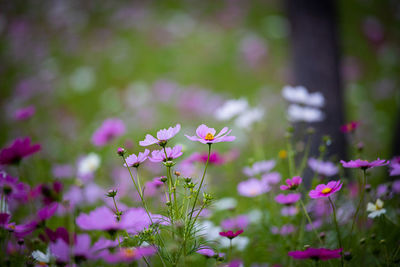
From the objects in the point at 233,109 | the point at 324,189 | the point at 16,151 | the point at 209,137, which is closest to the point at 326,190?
the point at 324,189

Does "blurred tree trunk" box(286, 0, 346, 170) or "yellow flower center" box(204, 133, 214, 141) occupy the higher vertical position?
"blurred tree trunk" box(286, 0, 346, 170)

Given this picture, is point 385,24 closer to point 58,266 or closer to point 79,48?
point 79,48

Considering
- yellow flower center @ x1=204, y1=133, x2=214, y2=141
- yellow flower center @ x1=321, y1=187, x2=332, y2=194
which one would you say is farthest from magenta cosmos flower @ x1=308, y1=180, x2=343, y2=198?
yellow flower center @ x1=204, y1=133, x2=214, y2=141

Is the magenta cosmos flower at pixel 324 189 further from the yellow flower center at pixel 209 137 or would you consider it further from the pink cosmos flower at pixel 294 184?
the yellow flower center at pixel 209 137

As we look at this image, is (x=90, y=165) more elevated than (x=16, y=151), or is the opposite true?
(x=90, y=165)

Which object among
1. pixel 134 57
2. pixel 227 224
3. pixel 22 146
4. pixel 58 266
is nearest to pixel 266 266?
pixel 227 224

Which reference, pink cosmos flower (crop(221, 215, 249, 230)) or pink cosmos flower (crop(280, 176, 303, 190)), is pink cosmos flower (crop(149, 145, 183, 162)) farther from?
pink cosmos flower (crop(221, 215, 249, 230))

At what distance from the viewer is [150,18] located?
460 centimetres

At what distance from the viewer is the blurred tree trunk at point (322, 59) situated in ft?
5.28

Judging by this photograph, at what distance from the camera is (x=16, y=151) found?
29.4 inches

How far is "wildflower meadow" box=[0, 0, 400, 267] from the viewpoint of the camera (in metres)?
0.74

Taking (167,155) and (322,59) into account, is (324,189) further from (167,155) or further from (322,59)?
(322,59)

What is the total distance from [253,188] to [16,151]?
2.51 ft

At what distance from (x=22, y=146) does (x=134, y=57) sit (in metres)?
3.48
